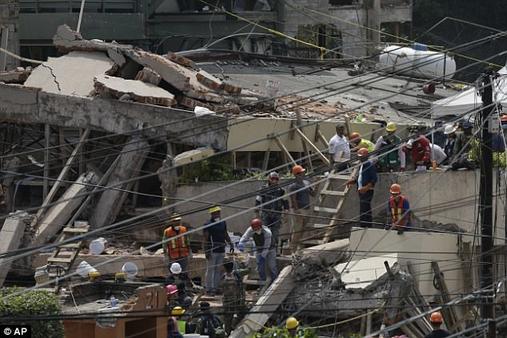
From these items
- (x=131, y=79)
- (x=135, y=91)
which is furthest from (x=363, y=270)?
(x=131, y=79)

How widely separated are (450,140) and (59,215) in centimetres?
672

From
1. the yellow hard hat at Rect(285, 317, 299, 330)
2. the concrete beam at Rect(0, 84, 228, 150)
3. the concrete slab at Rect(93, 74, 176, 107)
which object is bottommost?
the yellow hard hat at Rect(285, 317, 299, 330)

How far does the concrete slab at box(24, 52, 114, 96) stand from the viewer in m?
31.7

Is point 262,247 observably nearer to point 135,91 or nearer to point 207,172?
point 207,172

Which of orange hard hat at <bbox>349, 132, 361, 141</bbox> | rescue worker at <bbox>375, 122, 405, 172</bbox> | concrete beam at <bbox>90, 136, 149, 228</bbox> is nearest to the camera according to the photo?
rescue worker at <bbox>375, 122, 405, 172</bbox>

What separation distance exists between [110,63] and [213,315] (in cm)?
879

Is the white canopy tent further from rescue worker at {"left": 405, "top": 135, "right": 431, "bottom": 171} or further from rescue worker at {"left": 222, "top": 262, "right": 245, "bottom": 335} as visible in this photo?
rescue worker at {"left": 222, "top": 262, "right": 245, "bottom": 335}

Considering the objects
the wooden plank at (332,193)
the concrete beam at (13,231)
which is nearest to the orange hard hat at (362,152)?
the wooden plank at (332,193)

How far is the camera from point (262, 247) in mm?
26219

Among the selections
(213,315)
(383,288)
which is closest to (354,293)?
(383,288)

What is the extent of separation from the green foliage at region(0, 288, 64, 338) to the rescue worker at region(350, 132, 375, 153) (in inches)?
299

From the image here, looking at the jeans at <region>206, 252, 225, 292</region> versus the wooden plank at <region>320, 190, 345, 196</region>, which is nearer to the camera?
the jeans at <region>206, 252, 225, 292</region>

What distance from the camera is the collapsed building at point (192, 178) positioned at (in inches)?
1035

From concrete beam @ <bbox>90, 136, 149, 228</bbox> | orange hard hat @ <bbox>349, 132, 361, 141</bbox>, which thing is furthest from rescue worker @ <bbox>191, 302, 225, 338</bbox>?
orange hard hat @ <bbox>349, 132, 361, 141</bbox>
